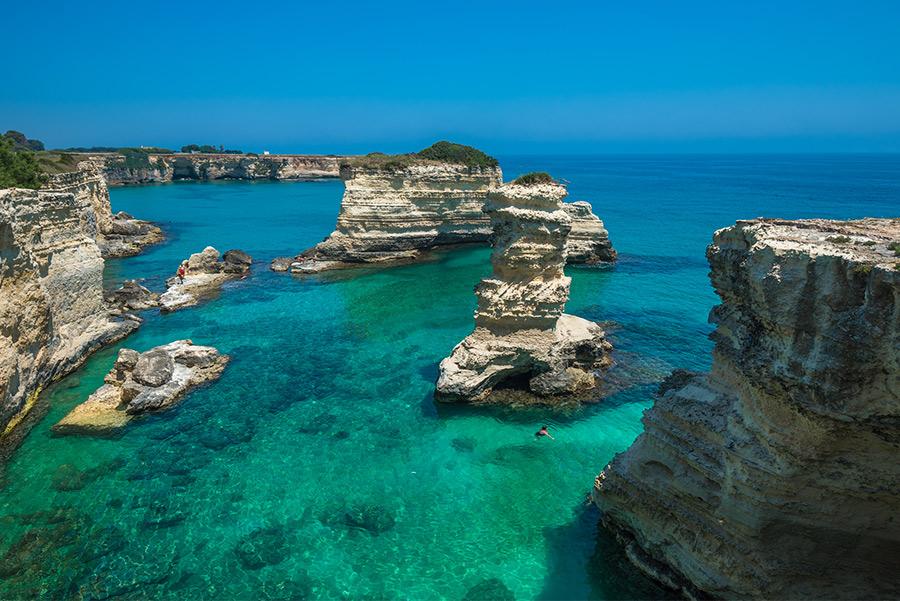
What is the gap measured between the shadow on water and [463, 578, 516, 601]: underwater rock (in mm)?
717

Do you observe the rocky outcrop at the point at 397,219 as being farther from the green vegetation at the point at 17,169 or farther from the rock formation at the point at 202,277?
the green vegetation at the point at 17,169

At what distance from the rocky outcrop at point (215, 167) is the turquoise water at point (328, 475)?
90.3 metres

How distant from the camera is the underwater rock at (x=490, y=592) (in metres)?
10.9

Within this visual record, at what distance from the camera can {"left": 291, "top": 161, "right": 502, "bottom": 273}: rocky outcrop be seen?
3909 centimetres

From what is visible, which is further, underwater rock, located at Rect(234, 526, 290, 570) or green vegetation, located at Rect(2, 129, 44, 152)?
green vegetation, located at Rect(2, 129, 44, 152)

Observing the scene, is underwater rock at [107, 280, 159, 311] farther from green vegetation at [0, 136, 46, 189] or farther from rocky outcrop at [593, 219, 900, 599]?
rocky outcrop at [593, 219, 900, 599]

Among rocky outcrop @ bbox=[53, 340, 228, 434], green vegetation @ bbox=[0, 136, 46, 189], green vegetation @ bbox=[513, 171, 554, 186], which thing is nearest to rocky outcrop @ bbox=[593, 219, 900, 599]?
green vegetation @ bbox=[513, 171, 554, 186]

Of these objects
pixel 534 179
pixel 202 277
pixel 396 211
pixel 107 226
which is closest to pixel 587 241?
pixel 396 211

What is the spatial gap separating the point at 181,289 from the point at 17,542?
21602 millimetres

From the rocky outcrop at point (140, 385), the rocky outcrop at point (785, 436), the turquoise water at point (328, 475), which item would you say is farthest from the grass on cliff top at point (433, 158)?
the rocky outcrop at point (785, 436)

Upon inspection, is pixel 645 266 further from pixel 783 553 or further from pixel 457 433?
pixel 783 553

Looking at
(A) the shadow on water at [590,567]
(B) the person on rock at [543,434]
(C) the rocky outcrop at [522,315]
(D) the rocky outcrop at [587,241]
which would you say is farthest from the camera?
(D) the rocky outcrop at [587,241]

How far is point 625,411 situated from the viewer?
18.1 m

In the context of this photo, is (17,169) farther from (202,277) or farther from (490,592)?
(490,592)
